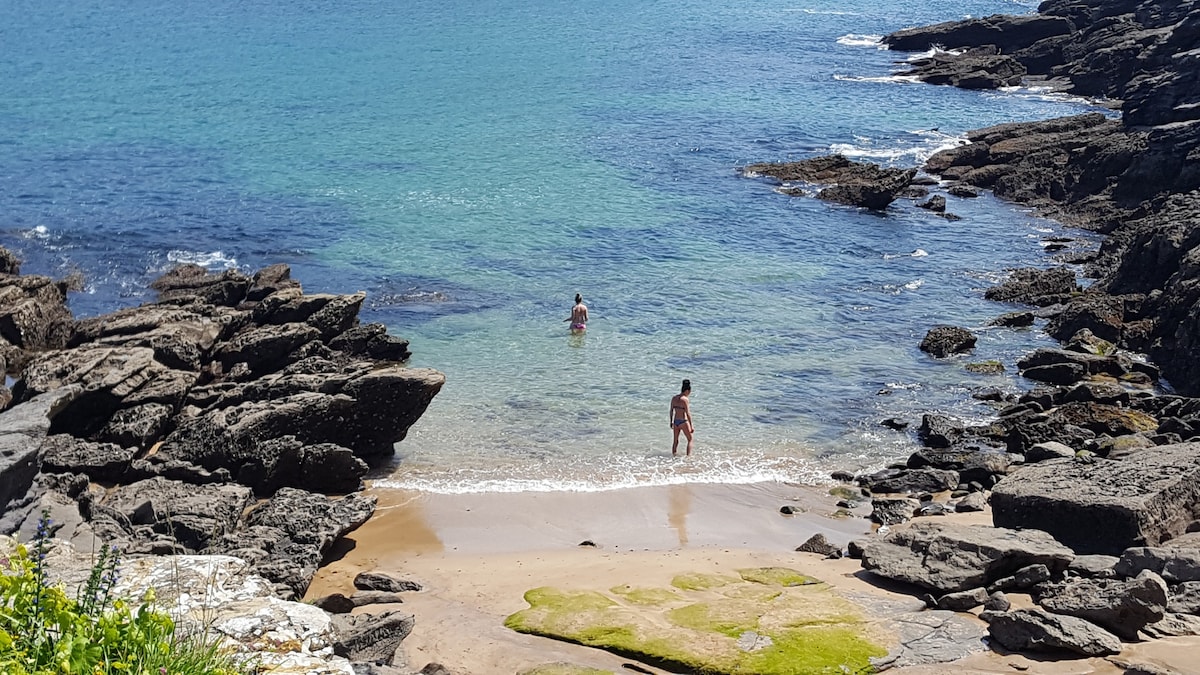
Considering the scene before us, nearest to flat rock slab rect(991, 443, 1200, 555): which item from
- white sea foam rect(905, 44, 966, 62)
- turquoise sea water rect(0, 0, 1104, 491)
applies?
turquoise sea water rect(0, 0, 1104, 491)

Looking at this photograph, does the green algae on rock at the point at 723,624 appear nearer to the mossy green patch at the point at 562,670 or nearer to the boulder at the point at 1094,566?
the mossy green patch at the point at 562,670

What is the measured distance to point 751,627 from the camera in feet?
44.5

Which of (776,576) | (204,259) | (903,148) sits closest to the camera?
(776,576)

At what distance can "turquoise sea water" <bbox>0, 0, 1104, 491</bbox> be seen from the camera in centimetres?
2475

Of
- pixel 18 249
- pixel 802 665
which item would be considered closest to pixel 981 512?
pixel 802 665

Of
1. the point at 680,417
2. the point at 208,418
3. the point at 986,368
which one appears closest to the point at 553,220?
the point at 986,368

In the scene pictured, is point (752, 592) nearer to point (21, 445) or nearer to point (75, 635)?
point (21, 445)

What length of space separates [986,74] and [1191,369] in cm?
4569

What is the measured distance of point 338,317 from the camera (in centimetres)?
2684

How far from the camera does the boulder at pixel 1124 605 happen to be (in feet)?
41.1

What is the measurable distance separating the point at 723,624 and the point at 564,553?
4718 mm

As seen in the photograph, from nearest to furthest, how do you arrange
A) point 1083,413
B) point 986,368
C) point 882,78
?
point 1083,413 < point 986,368 < point 882,78

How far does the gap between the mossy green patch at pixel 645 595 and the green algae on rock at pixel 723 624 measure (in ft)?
0.04

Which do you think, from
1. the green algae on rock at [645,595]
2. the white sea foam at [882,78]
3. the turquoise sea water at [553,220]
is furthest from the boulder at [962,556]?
the white sea foam at [882,78]
